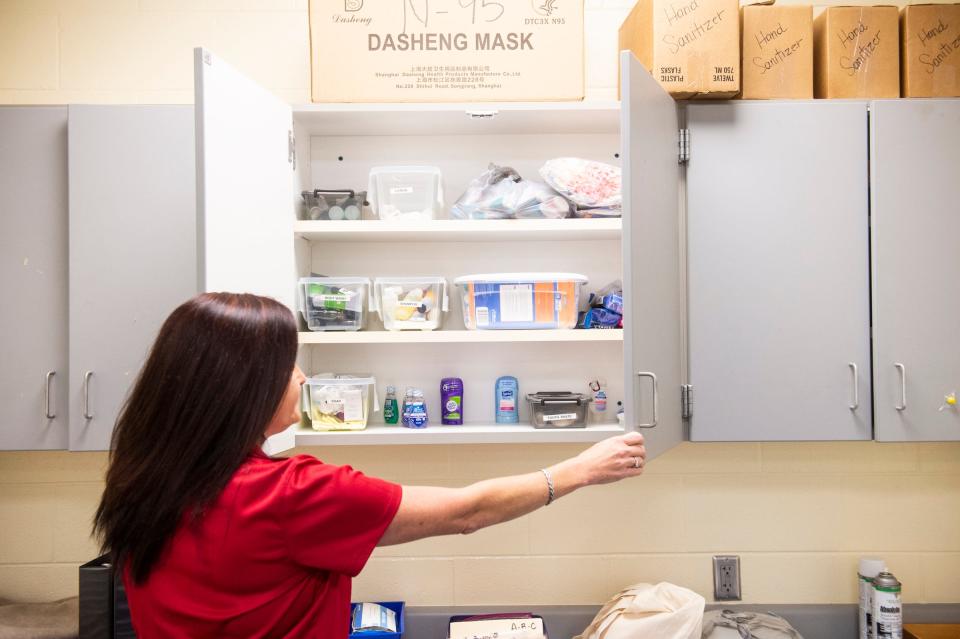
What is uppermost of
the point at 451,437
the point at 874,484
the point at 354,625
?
the point at 451,437

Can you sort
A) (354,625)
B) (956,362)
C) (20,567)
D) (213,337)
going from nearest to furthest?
(213,337) < (956,362) < (354,625) < (20,567)

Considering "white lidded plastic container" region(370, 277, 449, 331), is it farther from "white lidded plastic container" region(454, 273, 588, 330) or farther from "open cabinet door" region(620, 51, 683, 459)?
"open cabinet door" region(620, 51, 683, 459)

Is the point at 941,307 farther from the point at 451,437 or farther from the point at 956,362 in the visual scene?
the point at 451,437

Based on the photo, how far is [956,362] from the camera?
1.78 meters

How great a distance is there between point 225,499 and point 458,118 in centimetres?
123

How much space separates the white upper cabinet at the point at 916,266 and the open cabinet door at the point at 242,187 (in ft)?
4.93

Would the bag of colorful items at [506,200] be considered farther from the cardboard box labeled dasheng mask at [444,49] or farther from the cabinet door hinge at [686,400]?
the cabinet door hinge at [686,400]

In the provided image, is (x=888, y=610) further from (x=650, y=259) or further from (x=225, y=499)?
(x=225, y=499)

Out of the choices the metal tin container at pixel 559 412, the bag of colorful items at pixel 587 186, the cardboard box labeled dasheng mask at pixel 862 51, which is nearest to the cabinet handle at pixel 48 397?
the metal tin container at pixel 559 412

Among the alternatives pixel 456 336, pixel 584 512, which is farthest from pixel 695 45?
pixel 584 512

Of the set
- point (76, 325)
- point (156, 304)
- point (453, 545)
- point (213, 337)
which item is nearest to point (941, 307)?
point (453, 545)

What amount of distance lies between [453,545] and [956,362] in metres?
1.45

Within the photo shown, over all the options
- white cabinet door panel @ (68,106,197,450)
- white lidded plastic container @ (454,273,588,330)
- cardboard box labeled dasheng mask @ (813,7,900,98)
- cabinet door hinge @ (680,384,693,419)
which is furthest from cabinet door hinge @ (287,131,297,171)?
cardboard box labeled dasheng mask @ (813,7,900,98)

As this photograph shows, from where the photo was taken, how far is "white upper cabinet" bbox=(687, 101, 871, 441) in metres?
1.80
